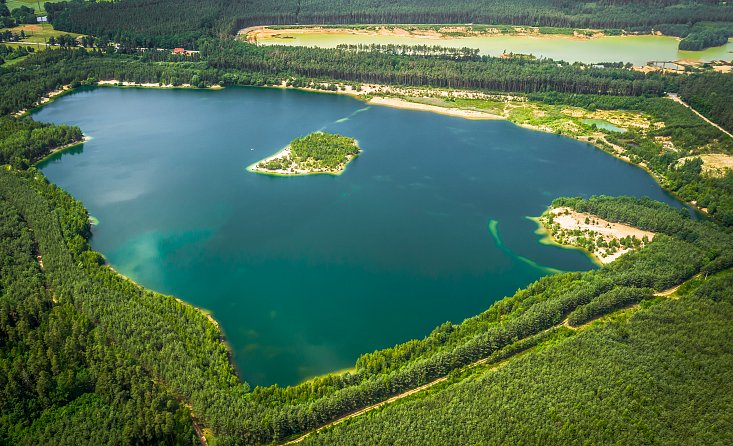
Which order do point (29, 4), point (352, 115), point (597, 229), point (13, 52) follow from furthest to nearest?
point (29, 4) < point (13, 52) < point (352, 115) < point (597, 229)

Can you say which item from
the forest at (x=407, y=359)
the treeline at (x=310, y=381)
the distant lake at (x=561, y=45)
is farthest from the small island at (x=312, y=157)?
the distant lake at (x=561, y=45)

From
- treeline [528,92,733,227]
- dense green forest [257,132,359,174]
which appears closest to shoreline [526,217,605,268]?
treeline [528,92,733,227]

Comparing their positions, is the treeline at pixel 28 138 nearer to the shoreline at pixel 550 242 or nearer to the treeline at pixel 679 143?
the shoreline at pixel 550 242

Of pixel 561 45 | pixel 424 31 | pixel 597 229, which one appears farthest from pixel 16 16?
pixel 597 229

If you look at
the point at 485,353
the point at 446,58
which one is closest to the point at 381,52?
the point at 446,58

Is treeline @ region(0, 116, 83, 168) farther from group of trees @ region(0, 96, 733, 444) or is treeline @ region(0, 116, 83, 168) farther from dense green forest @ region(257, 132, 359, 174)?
dense green forest @ region(257, 132, 359, 174)

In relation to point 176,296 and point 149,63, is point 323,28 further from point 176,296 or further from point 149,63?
point 176,296

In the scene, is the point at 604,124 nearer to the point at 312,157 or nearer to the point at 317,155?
→ the point at 317,155
